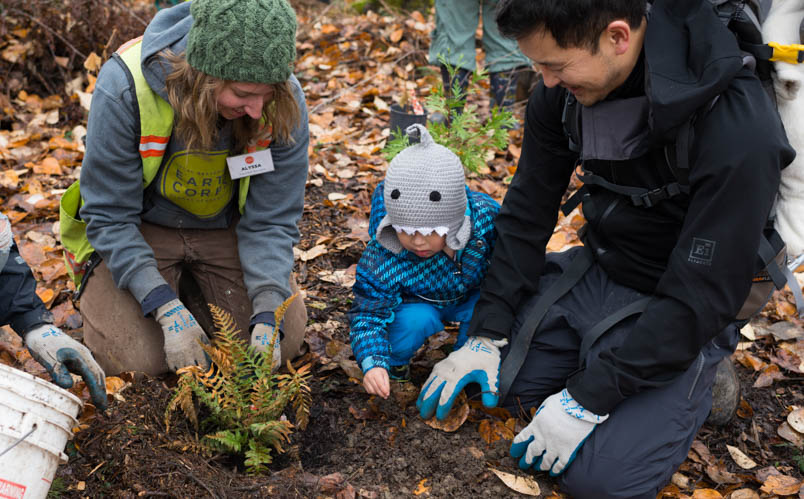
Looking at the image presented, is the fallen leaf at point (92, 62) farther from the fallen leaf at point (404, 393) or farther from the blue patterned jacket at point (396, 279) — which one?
the fallen leaf at point (404, 393)

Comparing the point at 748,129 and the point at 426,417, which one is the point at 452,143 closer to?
the point at 426,417

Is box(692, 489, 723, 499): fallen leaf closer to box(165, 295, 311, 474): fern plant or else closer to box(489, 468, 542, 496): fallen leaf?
box(489, 468, 542, 496): fallen leaf

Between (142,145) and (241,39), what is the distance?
2.14 ft

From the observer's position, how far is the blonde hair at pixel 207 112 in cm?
234

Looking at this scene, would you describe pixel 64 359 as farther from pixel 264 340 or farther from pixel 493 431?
pixel 493 431

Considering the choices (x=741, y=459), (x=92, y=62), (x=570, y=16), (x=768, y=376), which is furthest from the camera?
(x=92, y=62)

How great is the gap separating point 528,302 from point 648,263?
547 millimetres

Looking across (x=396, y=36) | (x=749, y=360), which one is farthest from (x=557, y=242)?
(x=396, y=36)

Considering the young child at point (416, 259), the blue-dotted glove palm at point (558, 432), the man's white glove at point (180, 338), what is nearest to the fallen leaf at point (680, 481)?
the blue-dotted glove palm at point (558, 432)

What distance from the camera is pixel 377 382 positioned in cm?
249

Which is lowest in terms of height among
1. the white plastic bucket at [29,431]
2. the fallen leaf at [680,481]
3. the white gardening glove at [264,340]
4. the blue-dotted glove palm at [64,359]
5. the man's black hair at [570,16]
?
the fallen leaf at [680,481]

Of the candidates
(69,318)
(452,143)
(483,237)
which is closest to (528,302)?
(483,237)

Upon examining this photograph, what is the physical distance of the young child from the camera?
97.3 inches

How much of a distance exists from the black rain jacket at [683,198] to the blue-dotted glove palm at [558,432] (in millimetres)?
57
